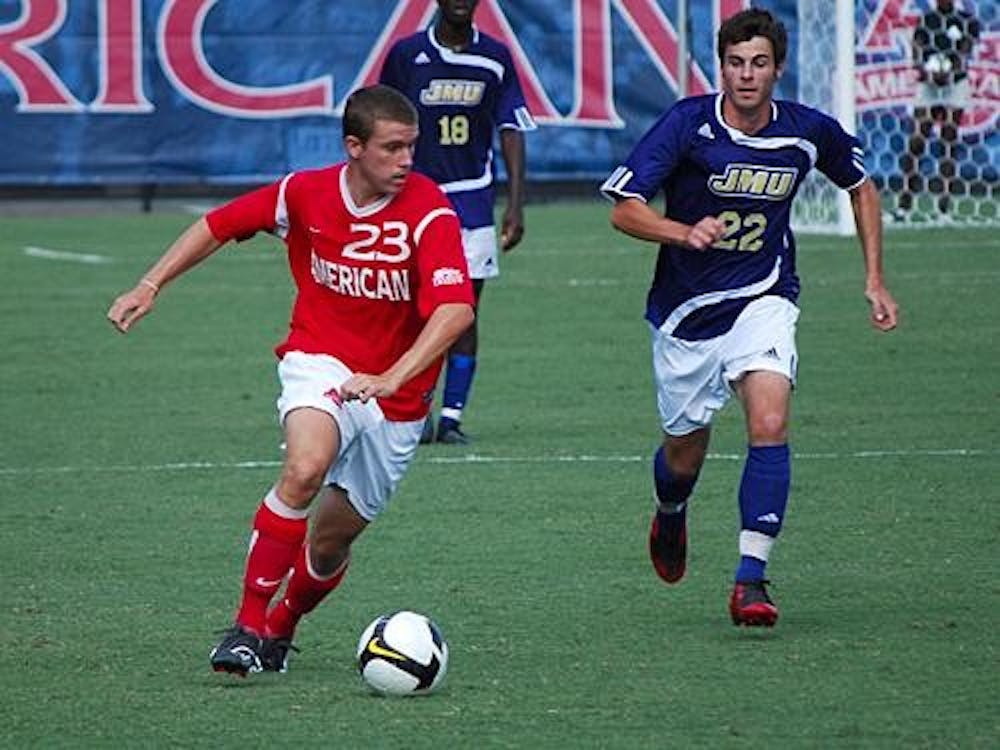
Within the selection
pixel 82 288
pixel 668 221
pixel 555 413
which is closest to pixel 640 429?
pixel 555 413

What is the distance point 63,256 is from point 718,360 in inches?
526

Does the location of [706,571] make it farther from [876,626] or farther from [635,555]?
[876,626]

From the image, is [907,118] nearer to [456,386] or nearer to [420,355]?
[456,386]

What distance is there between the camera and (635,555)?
8.91 metres

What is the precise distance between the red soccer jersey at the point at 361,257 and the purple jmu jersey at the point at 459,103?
16.1 ft

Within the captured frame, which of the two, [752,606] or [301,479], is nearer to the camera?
[301,479]

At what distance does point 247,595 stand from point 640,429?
5276mm

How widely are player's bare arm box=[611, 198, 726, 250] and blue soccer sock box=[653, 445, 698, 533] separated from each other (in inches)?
33.5

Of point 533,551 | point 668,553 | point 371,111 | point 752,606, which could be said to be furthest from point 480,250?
point 371,111

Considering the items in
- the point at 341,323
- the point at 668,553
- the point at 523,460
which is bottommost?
the point at 523,460

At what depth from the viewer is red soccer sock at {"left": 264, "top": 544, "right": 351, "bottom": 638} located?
23.3 ft

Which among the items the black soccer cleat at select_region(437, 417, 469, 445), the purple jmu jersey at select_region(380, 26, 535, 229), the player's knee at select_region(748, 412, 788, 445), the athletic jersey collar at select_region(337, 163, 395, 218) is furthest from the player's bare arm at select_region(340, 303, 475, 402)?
the purple jmu jersey at select_region(380, 26, 535, 229)

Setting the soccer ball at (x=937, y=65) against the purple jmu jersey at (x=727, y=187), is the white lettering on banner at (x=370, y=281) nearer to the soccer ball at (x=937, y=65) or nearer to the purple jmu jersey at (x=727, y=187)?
the purple jmu jersey at (x=727, y=187)

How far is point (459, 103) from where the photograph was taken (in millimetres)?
12117
